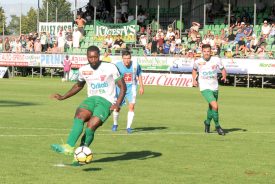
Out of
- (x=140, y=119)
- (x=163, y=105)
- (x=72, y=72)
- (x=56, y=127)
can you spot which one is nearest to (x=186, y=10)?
(x=72, y=72)

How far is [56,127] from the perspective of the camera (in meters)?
19.6

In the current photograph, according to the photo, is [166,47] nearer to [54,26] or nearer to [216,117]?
[54,26]

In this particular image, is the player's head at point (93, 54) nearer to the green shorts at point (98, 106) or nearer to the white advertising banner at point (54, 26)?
the green shorts at point (98, 106)

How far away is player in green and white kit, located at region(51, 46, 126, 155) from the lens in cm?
1244

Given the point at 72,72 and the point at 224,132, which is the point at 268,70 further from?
the point at 224,132

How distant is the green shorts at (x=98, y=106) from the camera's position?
12.5 meters

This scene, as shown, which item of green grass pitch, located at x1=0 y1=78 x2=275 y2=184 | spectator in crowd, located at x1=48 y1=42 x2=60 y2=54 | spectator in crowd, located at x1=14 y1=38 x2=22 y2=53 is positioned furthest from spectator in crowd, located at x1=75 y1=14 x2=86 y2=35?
green grass pitch, located at x1=0 y1=78 x2=275 y2=184

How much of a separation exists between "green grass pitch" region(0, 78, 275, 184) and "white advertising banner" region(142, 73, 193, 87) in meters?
17.5

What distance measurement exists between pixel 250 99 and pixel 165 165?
22.1 metres

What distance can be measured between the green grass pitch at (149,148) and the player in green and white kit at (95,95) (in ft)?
2.19

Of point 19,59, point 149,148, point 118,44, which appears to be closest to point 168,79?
point 118,44

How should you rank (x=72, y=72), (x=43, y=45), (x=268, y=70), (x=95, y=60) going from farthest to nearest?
(x=43, y=45) < (x=72, y=72) < (x=268, y=70) < (x=95, y=60)

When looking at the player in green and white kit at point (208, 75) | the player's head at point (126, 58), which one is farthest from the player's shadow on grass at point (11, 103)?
the player in green and white kit at point (208, 75)

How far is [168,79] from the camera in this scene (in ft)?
157
